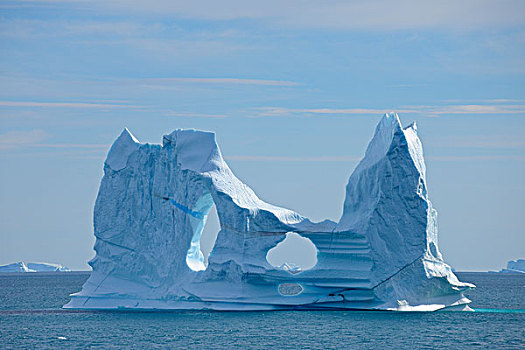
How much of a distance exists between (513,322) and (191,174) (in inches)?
440

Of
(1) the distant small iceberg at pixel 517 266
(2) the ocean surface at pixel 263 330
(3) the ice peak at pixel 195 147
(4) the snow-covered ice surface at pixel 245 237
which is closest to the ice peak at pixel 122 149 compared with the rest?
(4) the snow-covered ice surface at pixel 245 237

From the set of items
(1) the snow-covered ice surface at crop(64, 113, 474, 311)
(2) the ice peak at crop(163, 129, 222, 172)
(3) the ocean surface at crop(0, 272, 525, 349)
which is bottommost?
(3) the ocean surface at crop(0, 272, 525, 349)

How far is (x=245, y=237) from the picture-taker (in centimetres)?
2786

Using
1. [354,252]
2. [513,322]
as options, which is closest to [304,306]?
[354,252]

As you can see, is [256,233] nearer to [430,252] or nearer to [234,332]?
[234,332]

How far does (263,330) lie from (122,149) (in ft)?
26.5

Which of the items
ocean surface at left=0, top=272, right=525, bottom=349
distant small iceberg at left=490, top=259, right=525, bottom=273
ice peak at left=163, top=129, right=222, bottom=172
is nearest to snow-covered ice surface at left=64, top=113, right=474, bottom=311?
ice peak at left=163, top=129, right=222, bottom=172

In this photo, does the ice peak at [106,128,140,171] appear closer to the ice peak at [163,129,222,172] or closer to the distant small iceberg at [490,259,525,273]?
the ice peak at [163,129,222,172]

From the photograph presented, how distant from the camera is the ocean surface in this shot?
78.2 ft

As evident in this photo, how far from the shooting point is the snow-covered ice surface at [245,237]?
26.8 m

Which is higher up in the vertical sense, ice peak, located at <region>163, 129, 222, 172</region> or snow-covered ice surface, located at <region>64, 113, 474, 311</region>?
ice peak, located at <region>163, 129, 222, 172</region>

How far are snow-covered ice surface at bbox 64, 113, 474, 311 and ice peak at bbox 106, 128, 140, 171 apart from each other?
0.13 ft

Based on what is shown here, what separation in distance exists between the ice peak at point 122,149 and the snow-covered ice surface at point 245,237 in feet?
0.13

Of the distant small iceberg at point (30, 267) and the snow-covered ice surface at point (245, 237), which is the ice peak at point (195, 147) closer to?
the snow-covered ice surface at point (245, 237)
